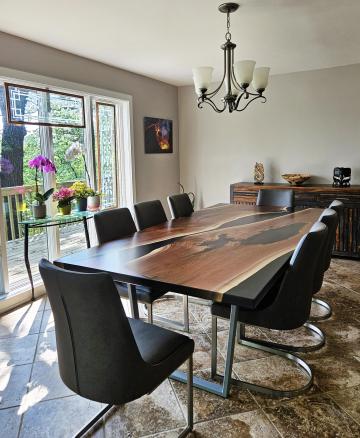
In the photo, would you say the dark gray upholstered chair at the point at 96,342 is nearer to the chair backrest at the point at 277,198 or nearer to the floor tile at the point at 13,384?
the floor tile at the point at 13,384

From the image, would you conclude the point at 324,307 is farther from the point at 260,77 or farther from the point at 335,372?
the point at 260,77

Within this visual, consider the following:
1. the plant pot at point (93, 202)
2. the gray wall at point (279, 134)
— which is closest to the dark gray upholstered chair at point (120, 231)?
the plant pot at point (93, 202)

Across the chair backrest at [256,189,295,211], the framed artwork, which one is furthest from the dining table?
the framed artwork

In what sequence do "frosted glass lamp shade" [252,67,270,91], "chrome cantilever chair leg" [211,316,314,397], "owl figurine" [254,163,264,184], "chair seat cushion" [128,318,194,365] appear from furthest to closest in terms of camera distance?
"owl figurine" [254,163,264,184], "frosted glass lamp shade" [252,67,270,91], "chrome cantilever chair leg" [211,316,314,397], "chair seat cushion" [128,318,194,365]

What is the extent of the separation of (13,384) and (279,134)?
14.3 feet

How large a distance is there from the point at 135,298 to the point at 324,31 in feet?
9.28

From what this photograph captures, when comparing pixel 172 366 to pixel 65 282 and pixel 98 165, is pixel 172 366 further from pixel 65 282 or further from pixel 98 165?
pixel 98 165

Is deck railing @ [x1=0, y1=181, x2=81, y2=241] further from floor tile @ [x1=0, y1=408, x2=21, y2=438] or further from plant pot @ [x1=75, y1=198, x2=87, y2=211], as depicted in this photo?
floor tile @ [x1=0, y1=408, x2=21, y2=438]

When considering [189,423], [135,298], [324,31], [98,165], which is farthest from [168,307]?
[324,31]

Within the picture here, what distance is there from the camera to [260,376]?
2.16 meters

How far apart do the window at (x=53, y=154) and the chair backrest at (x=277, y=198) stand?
175 centimetres

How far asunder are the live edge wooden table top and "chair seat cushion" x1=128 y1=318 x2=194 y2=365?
0.23 metres

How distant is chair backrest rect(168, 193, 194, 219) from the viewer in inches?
133

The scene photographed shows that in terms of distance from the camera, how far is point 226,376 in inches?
76.6
